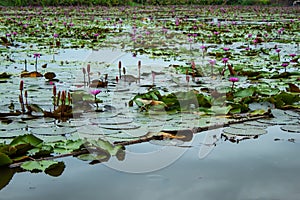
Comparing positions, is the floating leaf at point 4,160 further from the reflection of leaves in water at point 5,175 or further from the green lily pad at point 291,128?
the green lily pad at point 291,128

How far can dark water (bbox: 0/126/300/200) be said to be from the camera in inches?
74.6

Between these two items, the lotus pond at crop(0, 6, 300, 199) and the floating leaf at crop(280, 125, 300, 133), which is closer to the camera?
the lotus pond at crop(0, 6, 300, 199)

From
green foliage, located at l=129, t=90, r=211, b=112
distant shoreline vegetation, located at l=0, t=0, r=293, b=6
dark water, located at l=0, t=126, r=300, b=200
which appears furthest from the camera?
distant shoreline vegetation, located at l=0, t=0, r=293, b=6

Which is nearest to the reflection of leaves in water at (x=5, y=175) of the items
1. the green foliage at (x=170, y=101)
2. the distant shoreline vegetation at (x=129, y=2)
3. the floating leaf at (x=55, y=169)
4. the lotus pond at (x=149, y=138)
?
the lotus pond at (x=149, y=138)

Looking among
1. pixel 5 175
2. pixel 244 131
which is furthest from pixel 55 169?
pixel 244 131

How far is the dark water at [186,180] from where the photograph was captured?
1.89 m

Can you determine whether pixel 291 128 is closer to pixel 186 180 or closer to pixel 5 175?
pixel 186 180

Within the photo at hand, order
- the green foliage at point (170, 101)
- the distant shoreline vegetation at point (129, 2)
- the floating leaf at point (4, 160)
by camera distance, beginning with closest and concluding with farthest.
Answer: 1. the floating leaf at point (4, 160)
2. the green foliage at point (170, 101)
3. the distant shoreline vegetation at point (129, 2)

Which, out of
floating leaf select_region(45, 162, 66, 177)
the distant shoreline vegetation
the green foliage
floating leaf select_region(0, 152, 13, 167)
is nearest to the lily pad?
the green foliage

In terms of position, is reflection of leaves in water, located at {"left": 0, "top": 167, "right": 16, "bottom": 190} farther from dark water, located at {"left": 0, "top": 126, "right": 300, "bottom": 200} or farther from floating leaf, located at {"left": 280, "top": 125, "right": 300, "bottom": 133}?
floating leaf, located at {"left": 280, "top": 125, "right": 300, "bottom": 133}

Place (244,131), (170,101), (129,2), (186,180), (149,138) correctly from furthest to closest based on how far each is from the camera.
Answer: (129,2), (170,101), (244,131), (149,138), (186,180)

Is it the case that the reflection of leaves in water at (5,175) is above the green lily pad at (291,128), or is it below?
below

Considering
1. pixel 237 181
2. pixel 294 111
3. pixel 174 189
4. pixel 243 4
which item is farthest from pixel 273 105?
pixel 243 4

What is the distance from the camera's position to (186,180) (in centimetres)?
204
